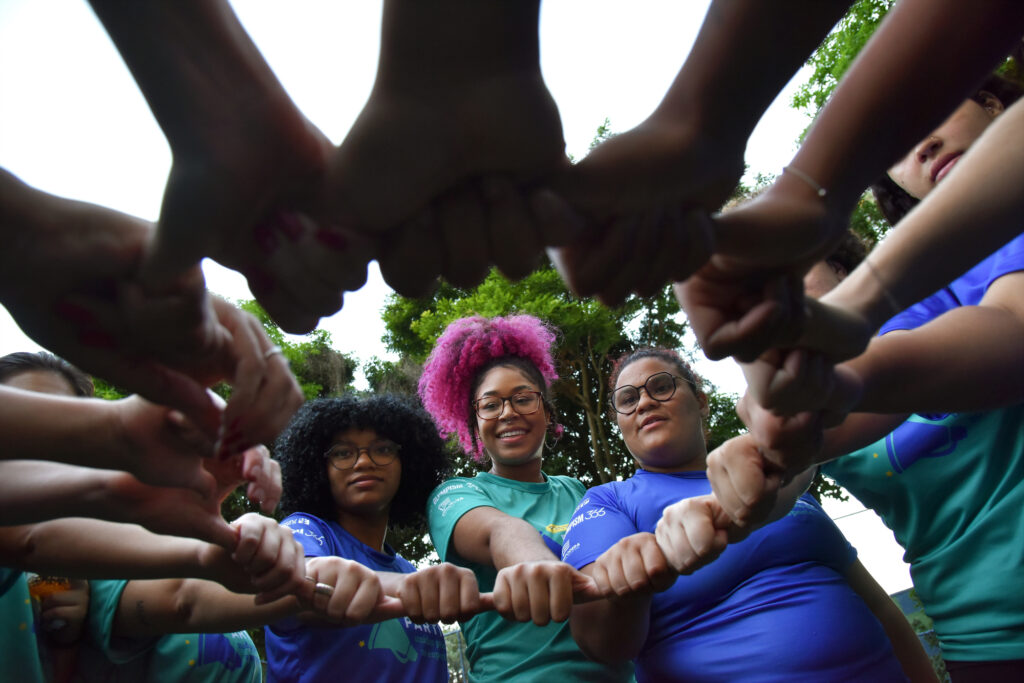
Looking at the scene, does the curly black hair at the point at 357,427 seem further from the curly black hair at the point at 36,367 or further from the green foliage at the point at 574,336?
the green foliage at the point at 574,336

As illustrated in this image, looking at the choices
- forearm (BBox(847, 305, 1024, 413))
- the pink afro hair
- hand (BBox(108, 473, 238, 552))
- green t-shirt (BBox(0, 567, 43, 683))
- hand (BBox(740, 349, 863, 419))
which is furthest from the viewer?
the pink afro hair

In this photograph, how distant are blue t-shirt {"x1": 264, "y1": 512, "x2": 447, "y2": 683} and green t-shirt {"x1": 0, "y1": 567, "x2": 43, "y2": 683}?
0.56m

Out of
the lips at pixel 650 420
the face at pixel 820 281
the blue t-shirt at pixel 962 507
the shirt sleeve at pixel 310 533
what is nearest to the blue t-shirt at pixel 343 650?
the shirt sleeve at pixel 310 533

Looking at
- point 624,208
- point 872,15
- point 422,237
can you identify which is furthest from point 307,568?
point 872,15

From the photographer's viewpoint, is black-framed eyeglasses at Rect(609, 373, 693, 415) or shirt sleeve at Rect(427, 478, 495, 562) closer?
shirt sleeve at Rect(427, 478, 495, 562)

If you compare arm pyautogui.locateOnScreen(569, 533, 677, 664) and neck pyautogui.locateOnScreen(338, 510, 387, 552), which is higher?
neck pyautogui.locateOnScreen(338, 510, 387, 552)

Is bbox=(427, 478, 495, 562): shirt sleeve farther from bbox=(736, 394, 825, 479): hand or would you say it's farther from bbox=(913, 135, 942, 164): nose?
bbox=(913, 135, 942, 164): nose

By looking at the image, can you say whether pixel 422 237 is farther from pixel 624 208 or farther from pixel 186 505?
pixel 186 505

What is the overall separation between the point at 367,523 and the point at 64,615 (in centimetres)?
90

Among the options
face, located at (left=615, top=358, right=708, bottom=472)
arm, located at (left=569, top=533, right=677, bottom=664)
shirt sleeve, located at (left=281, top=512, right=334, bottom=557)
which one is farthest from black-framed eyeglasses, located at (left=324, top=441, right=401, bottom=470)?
arm, located at (left=569, top=533, right=677, bottom=664)

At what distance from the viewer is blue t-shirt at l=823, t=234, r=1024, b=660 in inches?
55.9

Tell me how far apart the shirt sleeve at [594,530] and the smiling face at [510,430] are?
561 mm

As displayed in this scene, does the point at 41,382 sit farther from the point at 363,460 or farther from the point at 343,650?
the point at 343,650

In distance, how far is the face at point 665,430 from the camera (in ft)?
6.74
